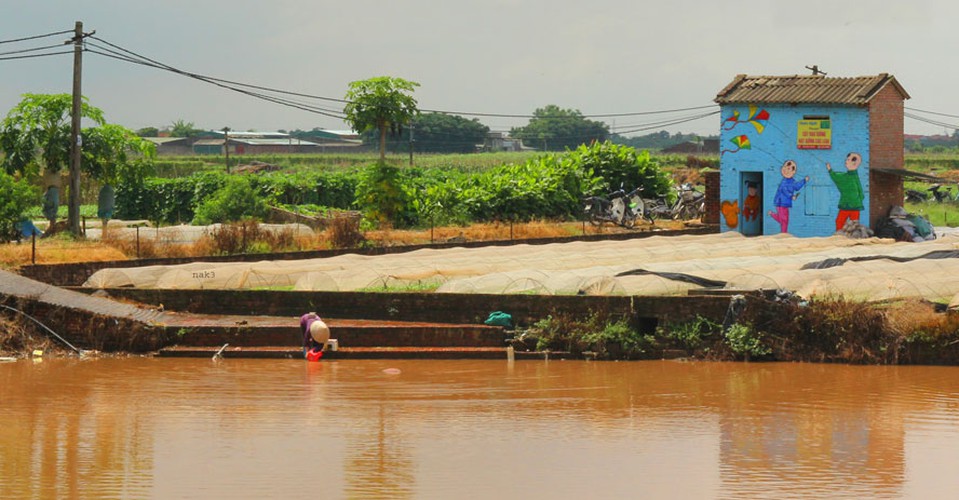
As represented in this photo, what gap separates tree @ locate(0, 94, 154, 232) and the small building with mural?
40.0 feet

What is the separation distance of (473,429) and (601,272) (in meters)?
6.03

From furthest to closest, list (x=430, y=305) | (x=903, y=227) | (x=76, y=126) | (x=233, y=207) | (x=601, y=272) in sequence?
(x=233, y=207)
(x=903, y=227)
(x=76, y=126)
(x=601, y=272)
(x=430, y=305)

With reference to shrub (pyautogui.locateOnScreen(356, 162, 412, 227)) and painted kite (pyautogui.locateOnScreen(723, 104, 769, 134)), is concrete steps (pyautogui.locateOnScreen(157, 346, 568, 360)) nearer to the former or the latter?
shrub (pyautogui.locateOnScreen(356, 162, 412, 227))

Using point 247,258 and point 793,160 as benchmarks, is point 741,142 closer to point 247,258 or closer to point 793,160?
point 793,160

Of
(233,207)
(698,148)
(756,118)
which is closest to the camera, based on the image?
(756,118)

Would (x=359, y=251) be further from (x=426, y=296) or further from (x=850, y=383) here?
(x=850, y=383)

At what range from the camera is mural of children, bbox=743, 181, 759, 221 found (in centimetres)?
2695

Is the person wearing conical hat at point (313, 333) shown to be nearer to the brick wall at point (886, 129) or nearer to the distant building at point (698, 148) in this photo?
the brick wall at point (886, 129)

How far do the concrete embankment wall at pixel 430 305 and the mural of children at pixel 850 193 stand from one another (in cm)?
1066

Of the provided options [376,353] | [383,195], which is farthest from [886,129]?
[376,353]

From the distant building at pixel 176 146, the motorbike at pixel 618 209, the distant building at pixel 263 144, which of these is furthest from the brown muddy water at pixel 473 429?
the distant building at pixel 176 146

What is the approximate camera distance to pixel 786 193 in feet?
85.4

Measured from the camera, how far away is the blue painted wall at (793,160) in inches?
1000

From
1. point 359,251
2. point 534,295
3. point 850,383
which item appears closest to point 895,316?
point 850,383
